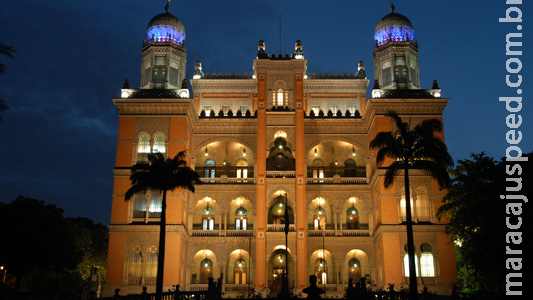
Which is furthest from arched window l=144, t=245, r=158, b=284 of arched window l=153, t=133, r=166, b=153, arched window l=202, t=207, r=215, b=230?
arched window l=153, t=133, r=166, b=153

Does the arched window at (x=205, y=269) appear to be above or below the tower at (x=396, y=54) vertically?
below

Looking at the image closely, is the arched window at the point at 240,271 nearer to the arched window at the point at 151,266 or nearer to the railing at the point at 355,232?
the arched window at the point at 151,266

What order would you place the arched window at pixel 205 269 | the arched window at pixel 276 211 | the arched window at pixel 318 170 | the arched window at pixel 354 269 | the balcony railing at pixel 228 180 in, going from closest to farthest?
the arched window at pixel 205 269 < the arched window at pixel 354 269 < the balcony railing at pixel 228 180 < the arched window at pixel 276 211 < the arched window at pixel 318 170

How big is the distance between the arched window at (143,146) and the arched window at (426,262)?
86.5 ft

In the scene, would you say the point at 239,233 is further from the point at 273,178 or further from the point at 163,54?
the point at 163,54

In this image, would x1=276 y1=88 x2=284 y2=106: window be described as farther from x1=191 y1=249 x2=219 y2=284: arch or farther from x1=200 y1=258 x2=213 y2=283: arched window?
x1=200 y1=258 x2=213 y2=283: arched window

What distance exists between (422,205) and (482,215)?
14143 mm

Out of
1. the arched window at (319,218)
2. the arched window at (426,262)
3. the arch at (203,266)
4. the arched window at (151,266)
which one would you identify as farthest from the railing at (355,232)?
the arched window at (151,266)

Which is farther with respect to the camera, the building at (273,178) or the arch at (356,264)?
the arch at (356,264)

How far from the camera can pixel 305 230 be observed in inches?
2149

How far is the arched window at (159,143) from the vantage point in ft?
179

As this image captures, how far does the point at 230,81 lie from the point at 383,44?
16.8 meters

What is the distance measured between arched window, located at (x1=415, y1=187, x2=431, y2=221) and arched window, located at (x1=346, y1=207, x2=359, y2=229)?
8.14 metres

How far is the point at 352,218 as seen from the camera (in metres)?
59.4
